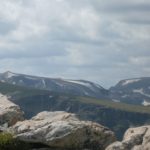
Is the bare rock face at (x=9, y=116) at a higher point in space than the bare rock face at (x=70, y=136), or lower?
higher

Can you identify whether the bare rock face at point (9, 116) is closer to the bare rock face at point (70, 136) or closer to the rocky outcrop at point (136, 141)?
the bare rock face at point (70, 136)

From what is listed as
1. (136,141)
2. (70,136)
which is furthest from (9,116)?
(136,141)

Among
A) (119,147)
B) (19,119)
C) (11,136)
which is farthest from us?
(19,119)

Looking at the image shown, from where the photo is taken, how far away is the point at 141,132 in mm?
30484

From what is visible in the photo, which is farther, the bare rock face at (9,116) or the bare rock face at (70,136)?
the bare rock face at (9,116)

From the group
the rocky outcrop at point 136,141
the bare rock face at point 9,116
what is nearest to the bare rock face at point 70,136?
the rocky outcrop at point 136,141

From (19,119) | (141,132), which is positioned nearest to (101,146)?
(141,132)

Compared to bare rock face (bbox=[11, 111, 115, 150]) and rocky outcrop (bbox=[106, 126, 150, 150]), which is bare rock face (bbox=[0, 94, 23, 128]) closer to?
A: bare rock face (bbox=[11, 111, 115, 150])

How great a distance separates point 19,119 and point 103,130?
29.7 feet

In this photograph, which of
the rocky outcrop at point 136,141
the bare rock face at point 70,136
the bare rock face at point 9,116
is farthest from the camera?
the bare rock face at point 9,116

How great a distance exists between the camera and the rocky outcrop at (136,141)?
→ 28658 millimetres

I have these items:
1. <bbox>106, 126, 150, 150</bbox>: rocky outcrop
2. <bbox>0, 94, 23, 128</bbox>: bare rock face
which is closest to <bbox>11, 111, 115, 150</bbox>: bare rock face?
<bbox>106, 126, 150, 150</bbox>: rocky outcrop

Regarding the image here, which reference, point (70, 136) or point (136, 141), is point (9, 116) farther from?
point (136, 141)

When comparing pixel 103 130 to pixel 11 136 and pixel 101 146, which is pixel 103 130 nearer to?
pixel 101 146
